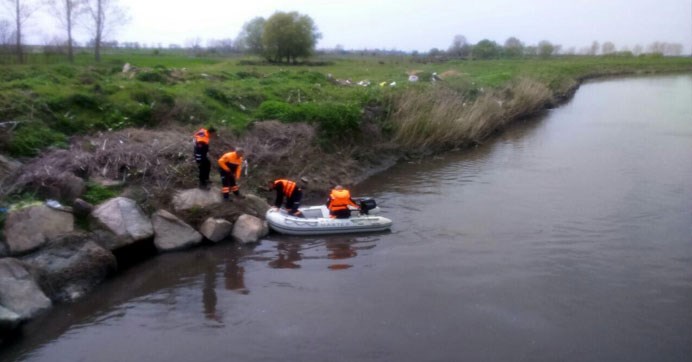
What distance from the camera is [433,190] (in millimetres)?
18969

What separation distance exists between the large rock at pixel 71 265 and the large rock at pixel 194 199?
2.26m

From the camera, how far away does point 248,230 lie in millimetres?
14180

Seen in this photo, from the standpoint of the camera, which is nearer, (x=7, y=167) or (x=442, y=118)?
(x=7, y=167)

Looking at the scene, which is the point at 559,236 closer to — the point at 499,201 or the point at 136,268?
the point at 499,201

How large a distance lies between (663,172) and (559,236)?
27.4ft

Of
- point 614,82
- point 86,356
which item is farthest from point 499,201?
point 614,82

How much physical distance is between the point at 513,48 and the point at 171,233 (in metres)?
87.0

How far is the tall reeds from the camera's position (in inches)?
940

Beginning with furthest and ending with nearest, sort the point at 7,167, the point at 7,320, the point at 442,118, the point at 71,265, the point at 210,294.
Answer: the point at 442,118 < the point at 7,167 < the point at 71,265 < the point at 210,294 < the point at 7,320

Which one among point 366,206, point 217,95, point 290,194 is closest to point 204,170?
point 290,194

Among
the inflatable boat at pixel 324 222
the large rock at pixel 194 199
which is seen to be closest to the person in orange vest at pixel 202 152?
the large rock at pixel 194 199

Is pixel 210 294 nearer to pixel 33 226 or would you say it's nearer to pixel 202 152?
pixel 33 226

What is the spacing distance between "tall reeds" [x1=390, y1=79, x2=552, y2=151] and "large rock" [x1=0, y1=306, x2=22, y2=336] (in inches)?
619

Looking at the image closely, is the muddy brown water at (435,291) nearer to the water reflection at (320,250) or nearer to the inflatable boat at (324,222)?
the water reflection at (320,250)
